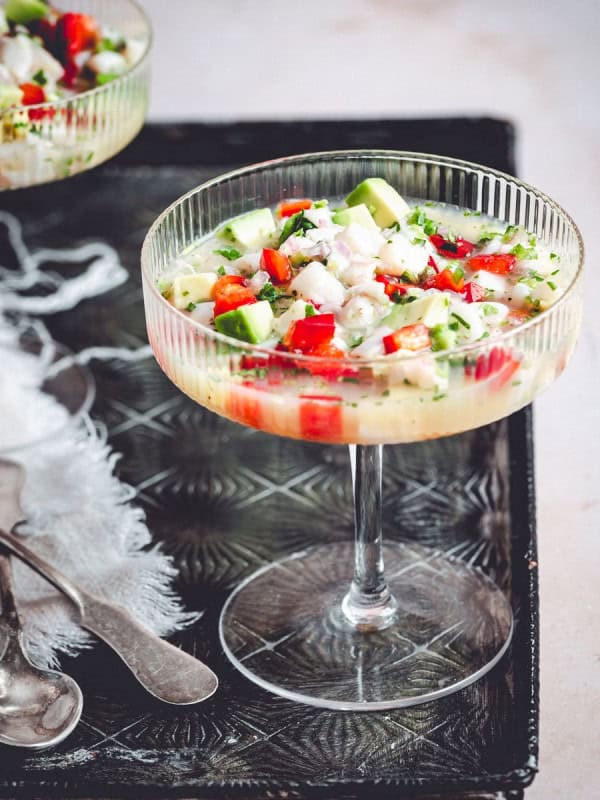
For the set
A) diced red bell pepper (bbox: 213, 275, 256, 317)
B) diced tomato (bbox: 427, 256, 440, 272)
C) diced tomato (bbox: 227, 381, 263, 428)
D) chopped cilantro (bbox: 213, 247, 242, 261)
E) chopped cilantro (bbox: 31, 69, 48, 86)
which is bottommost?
diced tomato (bbox: 227, 381, 263, 428)

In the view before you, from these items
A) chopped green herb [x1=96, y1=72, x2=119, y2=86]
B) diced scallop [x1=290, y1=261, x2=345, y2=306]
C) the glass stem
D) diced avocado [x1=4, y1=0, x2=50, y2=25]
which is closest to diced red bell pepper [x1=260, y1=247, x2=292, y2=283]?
diced scallop [x1=290, y1=261, x2=345, y2=306]

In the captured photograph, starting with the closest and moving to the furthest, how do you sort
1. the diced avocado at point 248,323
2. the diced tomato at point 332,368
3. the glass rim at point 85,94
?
the diced tomato at point 332,368
the diced avocado at point 248,323
the glass rim at point 85,94

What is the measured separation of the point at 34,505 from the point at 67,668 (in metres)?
0.43

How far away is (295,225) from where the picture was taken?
1.93 m

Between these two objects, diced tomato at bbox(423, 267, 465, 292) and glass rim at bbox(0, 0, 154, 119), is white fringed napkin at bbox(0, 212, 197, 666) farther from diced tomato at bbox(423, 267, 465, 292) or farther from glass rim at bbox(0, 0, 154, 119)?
diced tomato at bbox(423, 267, 465, 292)

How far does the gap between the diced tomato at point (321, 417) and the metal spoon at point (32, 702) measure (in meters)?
0.52

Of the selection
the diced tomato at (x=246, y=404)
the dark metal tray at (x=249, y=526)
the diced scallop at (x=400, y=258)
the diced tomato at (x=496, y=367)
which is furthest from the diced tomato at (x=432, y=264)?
the dark metal tray at (x=249, y=526)

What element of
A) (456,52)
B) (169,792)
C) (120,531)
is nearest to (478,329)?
(169,792)

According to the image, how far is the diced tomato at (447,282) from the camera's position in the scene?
180 cm

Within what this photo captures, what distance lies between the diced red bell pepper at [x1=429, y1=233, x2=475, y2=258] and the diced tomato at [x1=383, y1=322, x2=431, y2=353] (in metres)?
0.28

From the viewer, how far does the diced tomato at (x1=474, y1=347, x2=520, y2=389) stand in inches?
64.8

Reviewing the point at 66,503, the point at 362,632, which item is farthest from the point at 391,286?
the point at 66,503

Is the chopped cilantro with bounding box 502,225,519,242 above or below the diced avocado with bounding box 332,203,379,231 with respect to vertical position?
below

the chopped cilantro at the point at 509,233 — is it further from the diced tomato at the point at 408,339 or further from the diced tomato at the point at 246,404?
the diced tomato at the point at 246,404
